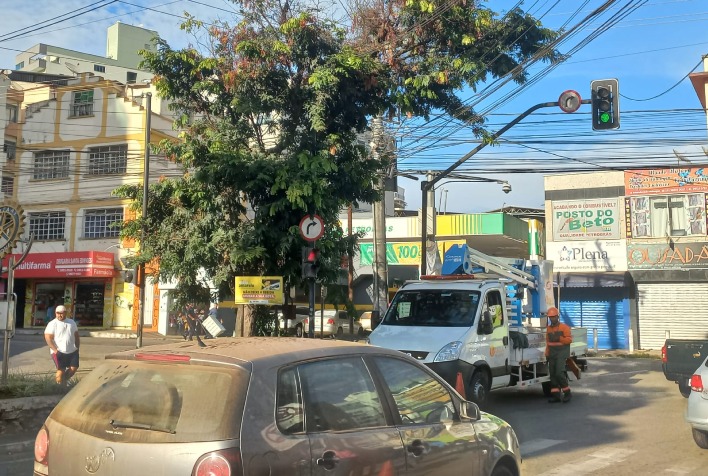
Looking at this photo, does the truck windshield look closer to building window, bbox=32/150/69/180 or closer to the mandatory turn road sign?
the mandatory turn road sign

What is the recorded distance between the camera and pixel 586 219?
89.2 feet

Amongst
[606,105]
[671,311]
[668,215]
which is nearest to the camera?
[606,105]

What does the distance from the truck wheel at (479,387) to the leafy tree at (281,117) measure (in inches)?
132

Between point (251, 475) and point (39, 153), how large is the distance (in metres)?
35.4

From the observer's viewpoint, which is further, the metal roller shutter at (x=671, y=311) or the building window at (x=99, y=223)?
the building window at (x=99, y=223)

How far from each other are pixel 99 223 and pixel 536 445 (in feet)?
93.8

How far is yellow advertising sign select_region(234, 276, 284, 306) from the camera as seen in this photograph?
11383 mm

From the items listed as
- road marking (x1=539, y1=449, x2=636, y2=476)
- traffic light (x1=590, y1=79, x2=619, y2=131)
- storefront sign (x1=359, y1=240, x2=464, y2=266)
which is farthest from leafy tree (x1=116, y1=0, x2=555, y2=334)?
storefront sign (x1=359, y1=240, x2=464, y2=266)

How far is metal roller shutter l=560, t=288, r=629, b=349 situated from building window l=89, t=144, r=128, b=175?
21.3 m

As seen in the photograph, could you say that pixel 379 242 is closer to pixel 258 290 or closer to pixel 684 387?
pixel 258 290

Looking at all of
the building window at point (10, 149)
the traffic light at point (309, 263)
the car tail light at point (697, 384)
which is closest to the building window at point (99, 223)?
the building window at point (10, 149)

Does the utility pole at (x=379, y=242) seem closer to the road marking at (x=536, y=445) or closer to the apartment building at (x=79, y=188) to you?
the road marking at (x=536, y=445)

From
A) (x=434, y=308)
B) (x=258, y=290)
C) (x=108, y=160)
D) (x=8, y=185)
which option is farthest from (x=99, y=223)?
(x=434, y=308)

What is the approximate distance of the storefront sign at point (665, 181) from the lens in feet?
83.2
